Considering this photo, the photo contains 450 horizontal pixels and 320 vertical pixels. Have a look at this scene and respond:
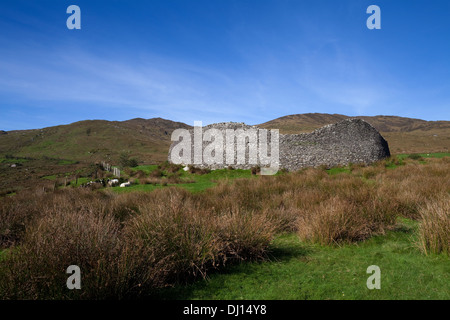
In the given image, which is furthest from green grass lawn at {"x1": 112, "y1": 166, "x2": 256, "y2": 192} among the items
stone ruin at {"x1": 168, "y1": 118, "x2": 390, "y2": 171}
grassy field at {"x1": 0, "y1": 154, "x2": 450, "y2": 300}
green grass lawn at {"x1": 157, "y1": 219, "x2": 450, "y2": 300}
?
green grass lawn at {"x1": 157, "y1": 219, "x2": 450, "y2": 300}

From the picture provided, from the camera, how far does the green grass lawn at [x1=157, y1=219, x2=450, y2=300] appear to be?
3.16 meters

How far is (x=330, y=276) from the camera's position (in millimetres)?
3645

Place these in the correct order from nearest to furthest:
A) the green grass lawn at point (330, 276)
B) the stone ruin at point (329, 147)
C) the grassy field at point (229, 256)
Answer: the grassy field at point (229, 256) < the green grass lawn at point (330, 276) < the stone ruin at point (329, 147)

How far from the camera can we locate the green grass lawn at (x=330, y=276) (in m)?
3.16

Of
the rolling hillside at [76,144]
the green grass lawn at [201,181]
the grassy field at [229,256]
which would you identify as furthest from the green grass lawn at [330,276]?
the rolling hillside at [76,144]

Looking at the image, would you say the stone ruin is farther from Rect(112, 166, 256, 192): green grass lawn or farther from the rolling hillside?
the rolling hillside

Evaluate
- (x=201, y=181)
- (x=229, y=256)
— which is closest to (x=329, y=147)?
(x=201, y=181)

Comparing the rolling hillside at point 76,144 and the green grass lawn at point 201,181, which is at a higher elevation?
the rolling hillside at point 76,144

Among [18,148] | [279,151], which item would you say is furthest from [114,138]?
[279,151]

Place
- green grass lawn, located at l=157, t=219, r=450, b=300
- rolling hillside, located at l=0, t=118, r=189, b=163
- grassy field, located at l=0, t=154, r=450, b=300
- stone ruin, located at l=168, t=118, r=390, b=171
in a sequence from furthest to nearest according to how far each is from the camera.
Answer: rolling hillside, located at l=0, t=118, r=189, b=163 → stone ruin, located at l=168, t=118, r=390, b=171 → green grass lawn, located at l=157, t=219, r=450, b=300 → grassy field, located at l=0, t=154, r=450, b=300

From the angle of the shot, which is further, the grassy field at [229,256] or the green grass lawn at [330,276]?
the green grass lawn at [330,276]

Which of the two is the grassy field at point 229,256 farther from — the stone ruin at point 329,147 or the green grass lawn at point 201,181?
the stone ruin at point 329,147
